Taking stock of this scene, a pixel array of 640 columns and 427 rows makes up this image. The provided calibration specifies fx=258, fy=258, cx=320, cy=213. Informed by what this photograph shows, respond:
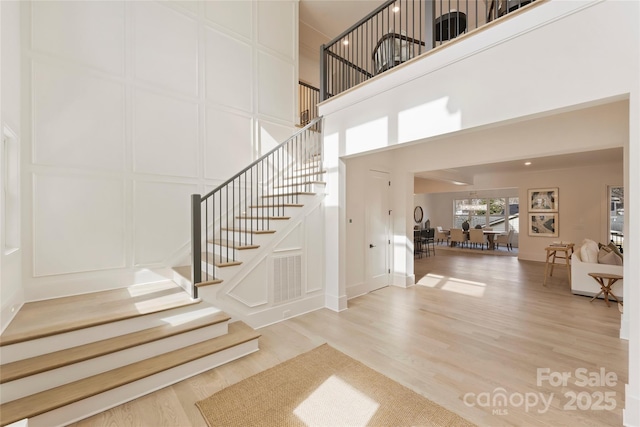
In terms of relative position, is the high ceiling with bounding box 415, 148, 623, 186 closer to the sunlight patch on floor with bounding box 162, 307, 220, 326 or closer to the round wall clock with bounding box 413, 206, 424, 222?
the round wall clock with bounding box 413, 206, 424, 222

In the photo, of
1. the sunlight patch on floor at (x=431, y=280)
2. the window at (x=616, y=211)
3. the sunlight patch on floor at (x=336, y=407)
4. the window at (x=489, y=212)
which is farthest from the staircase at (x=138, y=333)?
the window at (x=489, y=212)

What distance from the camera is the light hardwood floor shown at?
2.12 metres

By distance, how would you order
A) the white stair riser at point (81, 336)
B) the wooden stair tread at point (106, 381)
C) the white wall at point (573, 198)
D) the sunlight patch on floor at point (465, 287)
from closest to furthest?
the wooden stair tread at point (106, 381) < the white stair riser at point (81, 336) < the sunlight patch on floor at point (465, 287) < the white wall at point (573, 198)

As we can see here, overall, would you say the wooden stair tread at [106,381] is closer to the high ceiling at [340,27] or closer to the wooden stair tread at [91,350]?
the wooden stair tread at [91,350]

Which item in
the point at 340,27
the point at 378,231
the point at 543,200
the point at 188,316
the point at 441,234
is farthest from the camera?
the point at 441,234

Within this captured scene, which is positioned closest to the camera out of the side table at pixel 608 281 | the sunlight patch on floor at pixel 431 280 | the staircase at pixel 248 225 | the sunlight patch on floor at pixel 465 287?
the staircase at pixel 248 225

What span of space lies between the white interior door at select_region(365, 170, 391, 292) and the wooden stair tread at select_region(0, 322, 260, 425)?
9.87 ft

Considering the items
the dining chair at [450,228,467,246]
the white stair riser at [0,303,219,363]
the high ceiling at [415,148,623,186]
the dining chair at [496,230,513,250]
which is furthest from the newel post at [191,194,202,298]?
the dining chair at [496,230,513,250]

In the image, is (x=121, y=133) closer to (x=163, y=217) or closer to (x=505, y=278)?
(x=163, y=217)

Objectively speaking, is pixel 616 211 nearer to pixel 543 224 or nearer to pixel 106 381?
pixel 543 224

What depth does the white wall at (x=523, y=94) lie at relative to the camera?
1.91 metres

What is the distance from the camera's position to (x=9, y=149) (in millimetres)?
2764

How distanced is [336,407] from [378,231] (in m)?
3.72

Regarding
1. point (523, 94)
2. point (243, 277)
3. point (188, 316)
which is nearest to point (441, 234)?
point (523, 94)
